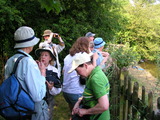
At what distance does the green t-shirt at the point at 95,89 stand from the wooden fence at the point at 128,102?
70 cm

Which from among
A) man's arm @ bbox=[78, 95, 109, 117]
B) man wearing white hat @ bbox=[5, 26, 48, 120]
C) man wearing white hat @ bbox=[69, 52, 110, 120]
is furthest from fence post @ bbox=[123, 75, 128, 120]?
man wearing white hat @ bbox=[5, 26, 48, 120]

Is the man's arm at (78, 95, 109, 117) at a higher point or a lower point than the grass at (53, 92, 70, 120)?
higher

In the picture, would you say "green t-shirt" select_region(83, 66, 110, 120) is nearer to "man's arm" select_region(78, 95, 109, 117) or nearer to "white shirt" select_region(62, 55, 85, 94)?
"man's arm" select_region(78, 95, 109, 117)

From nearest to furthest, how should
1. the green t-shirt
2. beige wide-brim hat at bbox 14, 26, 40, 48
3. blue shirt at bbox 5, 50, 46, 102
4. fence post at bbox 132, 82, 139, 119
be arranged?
the green t-shirt, blue shirt at bbox 5, 50, 46, 102, beige wide-brim hat at bbox 14, 26, 40, 48, fence post at bbox 132, 82, 139, 119

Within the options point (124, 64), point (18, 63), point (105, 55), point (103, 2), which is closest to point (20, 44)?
point (18, 63)

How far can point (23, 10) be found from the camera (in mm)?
5441

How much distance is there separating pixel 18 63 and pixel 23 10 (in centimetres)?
419

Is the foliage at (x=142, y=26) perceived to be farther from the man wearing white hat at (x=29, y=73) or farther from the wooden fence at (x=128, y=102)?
the man wearing white hat at (x=29, y=73)

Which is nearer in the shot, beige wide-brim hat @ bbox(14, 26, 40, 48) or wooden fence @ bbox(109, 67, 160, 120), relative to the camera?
beige wide-brim hat @ bbox(14, 26, 40, 48)

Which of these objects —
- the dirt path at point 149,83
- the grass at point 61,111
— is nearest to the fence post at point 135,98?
the dirt path at point 149,83

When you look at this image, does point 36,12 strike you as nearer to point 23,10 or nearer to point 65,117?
point 23,10

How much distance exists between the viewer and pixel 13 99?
1713 mm

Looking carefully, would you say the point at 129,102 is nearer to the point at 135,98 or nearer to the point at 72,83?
the point at 135,98

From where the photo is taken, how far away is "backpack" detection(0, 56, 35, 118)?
1716mm
